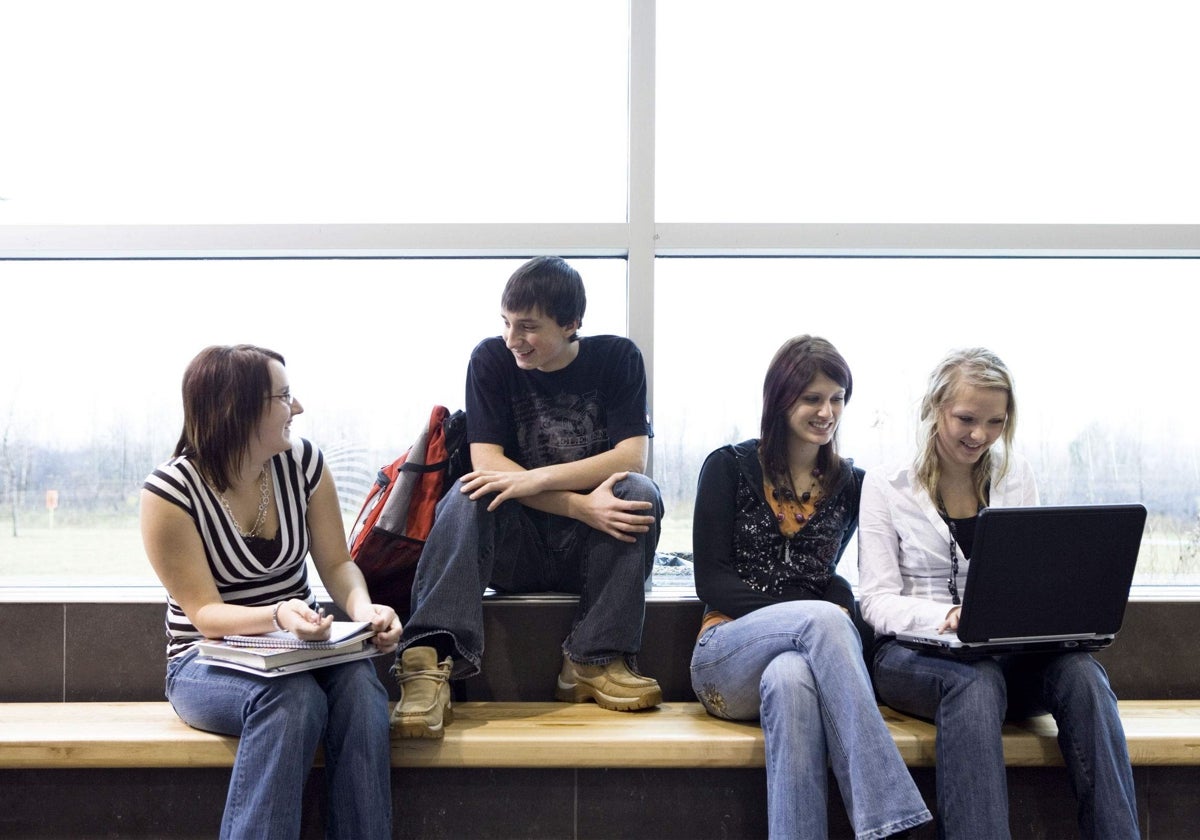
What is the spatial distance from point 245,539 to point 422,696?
0.47 meters

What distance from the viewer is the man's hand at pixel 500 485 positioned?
2173mm

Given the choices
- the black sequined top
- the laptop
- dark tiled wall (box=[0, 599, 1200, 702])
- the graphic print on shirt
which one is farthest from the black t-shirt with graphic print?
the laptop

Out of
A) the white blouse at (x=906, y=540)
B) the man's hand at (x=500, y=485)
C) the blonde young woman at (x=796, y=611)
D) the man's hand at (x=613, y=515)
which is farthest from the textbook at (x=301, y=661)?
the white blouse at (x=906, y=540)

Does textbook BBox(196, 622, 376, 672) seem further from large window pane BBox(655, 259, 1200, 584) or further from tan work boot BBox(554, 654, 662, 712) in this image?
large window pane BBox(655, 259, 1200, 584)

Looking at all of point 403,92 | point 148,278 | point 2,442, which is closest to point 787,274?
point 403,92

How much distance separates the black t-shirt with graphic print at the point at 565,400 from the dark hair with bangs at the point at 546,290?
15cm

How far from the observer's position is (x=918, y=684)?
79.7 inches

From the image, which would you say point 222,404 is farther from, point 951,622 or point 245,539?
point 951,622

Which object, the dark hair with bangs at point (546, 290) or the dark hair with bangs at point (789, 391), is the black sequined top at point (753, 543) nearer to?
the dark hair with bangs at point (789, 391)

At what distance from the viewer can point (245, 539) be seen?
2.00 metres

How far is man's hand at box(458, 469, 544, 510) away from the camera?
217 cm

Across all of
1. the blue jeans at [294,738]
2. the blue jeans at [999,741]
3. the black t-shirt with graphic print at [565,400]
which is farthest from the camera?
the black t-shirt with graphic print at [565,400]

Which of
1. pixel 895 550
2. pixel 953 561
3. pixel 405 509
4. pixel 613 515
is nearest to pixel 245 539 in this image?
pixel 405 509

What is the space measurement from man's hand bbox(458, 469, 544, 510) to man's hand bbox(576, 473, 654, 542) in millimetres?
113
